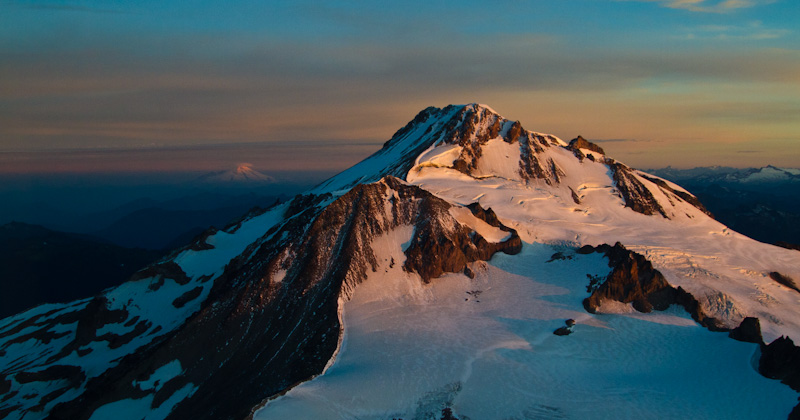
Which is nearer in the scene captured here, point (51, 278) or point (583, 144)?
point (583, 144)

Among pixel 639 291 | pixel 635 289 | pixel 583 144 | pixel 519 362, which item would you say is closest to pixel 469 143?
pixel 583 144

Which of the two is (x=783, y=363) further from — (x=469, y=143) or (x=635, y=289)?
(x=469, y=143)

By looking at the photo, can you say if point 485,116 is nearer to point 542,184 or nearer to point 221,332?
point 542,184

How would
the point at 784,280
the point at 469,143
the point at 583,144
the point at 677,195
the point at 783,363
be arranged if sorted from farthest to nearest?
1. the point at 583,144
2. the point at 677,195
3. the point at 469,143
4. the point at 784,280
5. the point at 783,363

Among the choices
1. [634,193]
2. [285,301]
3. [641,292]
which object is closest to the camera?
[641,292]

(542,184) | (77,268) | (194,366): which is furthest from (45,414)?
(77,268)

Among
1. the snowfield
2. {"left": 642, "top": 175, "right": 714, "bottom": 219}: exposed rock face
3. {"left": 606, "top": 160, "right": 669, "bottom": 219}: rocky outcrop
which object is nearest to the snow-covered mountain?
the snowfield
